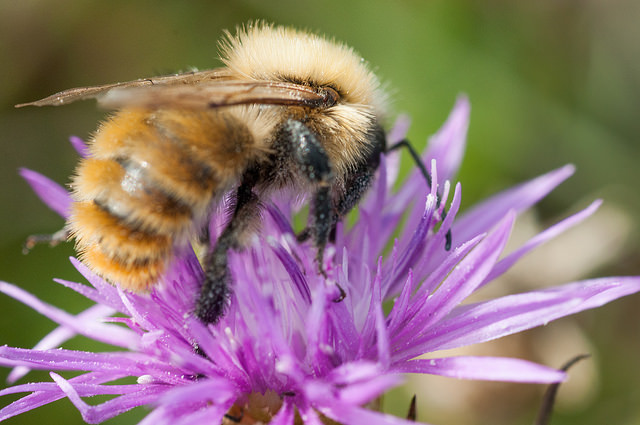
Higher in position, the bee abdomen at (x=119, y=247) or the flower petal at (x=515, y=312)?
the bee abdomen at (x=119, y=247)

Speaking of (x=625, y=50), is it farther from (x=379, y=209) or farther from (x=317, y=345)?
(x=317, y=345)

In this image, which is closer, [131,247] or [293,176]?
[131,247]

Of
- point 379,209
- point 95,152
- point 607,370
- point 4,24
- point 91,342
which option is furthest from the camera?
point 4,24

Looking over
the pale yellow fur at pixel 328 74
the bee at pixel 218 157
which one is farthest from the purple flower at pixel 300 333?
the pale yellow fur at pixel 328 74

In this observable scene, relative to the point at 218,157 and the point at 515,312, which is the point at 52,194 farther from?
the point at 515,312

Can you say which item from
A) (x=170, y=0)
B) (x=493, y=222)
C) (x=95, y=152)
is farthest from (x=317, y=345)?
(x=170, y=0)

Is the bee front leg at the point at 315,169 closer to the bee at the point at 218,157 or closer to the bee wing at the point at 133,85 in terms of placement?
the bee at the point at 218,157
